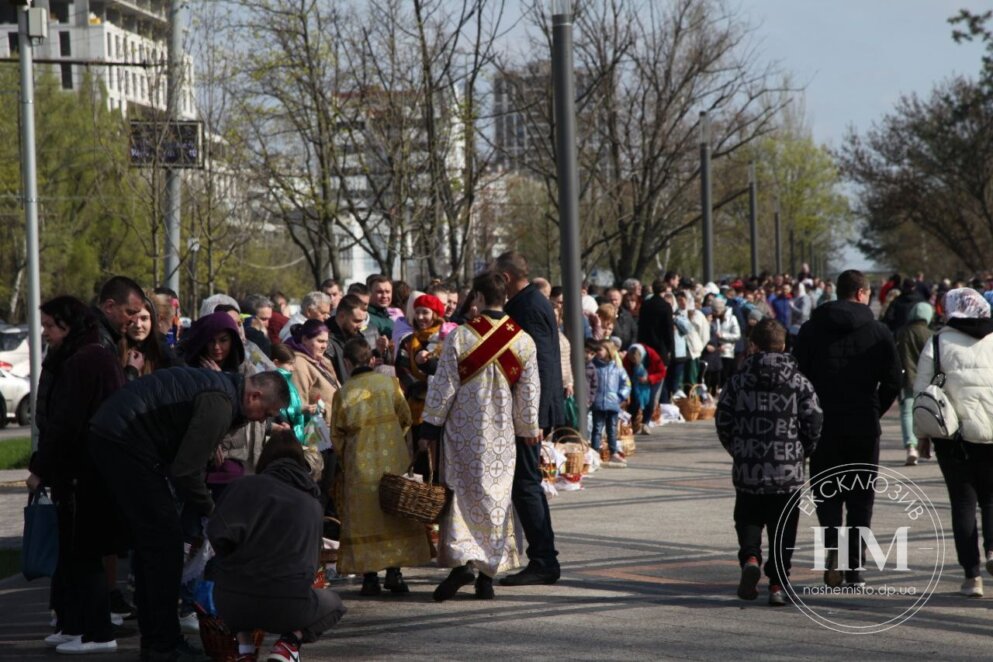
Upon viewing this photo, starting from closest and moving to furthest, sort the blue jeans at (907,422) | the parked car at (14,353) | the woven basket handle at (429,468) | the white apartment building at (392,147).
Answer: the woven basket handle at (429,468) < the blue jeans at (907,422) < the white apartment building at (392,147) < the parked car at (14,353)

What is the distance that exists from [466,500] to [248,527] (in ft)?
9.48

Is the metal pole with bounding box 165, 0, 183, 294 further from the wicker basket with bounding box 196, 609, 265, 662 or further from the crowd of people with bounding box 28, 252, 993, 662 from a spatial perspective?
the wicker basket with bounding box 196, 609, 265, 662

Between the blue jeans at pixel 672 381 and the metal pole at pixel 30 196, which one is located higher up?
the metal pole at pixel 30 196

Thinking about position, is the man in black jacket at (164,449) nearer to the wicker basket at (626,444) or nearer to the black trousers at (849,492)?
the black trousers at (849,492)

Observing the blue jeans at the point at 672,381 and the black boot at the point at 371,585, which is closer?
the black boot at the point at 371,585

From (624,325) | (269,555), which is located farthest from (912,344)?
(269,555)

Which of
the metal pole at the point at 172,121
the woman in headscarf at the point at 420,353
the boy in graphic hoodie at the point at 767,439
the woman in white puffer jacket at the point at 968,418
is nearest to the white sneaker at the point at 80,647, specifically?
the woman in headscarf at the point at 420,353

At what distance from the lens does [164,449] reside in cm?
741

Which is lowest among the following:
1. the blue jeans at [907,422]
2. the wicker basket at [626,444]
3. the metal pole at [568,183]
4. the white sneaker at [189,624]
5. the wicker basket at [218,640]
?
the white sneaker at [189,624]

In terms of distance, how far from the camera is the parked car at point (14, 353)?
27.7 meters

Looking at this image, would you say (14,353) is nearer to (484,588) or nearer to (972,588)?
(484,588)

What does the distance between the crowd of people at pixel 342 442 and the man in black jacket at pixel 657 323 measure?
9.39m

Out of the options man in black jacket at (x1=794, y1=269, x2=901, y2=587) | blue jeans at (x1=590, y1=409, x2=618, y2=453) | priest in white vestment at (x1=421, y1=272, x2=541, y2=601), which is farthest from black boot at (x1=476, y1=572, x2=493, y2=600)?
blue jeans at (x1=590, y1=409, x2=618, y2=453)

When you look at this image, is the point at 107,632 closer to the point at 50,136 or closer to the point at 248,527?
the point at 248,527
